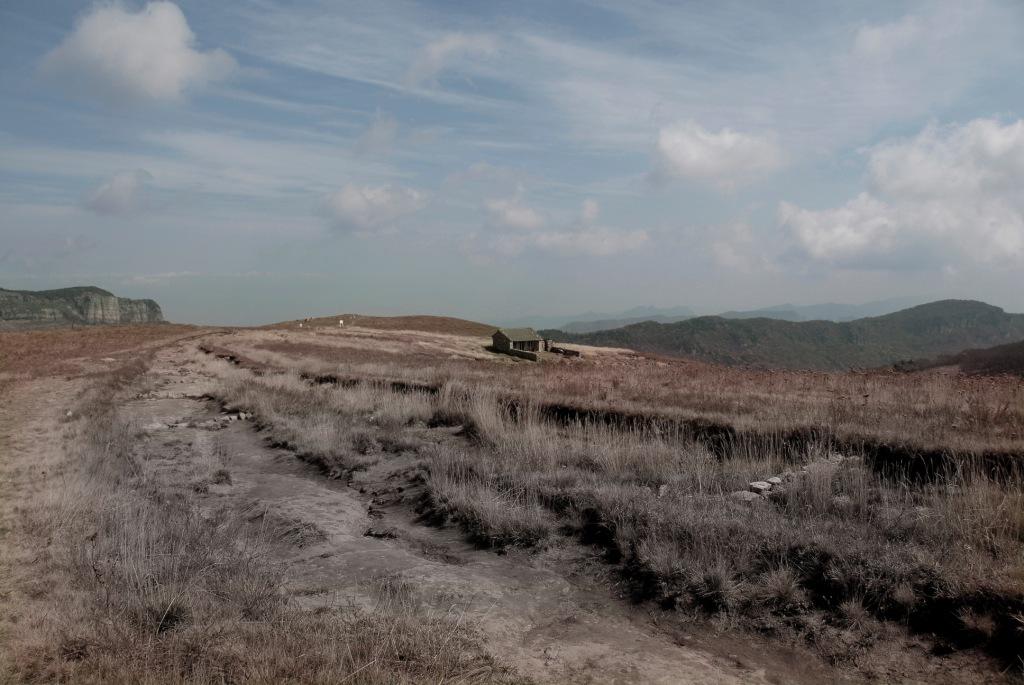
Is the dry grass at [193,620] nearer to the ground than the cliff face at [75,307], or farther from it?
nearer to the ground

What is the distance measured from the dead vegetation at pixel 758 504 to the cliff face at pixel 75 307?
131 metres

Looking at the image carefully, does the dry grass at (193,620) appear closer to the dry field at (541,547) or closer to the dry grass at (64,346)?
the dry field at (541,547)

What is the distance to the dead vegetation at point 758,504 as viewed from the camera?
16.9ft

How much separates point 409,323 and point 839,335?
13715 cm

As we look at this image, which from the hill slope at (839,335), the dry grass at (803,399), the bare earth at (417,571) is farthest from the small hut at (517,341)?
the hill slope at (839,335)

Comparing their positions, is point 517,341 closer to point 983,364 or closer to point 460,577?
point 983,364

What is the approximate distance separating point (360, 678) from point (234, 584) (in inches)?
84.2

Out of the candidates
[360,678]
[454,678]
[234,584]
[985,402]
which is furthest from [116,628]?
[985,402]

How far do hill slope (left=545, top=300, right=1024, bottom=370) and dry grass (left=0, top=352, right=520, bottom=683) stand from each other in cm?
10681

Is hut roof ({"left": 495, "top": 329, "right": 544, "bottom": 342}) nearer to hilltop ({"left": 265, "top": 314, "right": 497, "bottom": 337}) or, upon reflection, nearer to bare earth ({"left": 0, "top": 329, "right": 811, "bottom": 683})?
hilltop ({"left": 265, "top": 314, "right": 497, "bottom": 337})

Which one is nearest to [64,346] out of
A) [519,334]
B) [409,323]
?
[519,334]

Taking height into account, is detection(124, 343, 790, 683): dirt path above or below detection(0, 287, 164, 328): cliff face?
below

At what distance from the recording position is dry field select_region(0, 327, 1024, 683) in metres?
4.53

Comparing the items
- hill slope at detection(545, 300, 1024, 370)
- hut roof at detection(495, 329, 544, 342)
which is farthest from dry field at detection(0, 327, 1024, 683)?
hill slope at detection(545, 300, 1024, 370)
